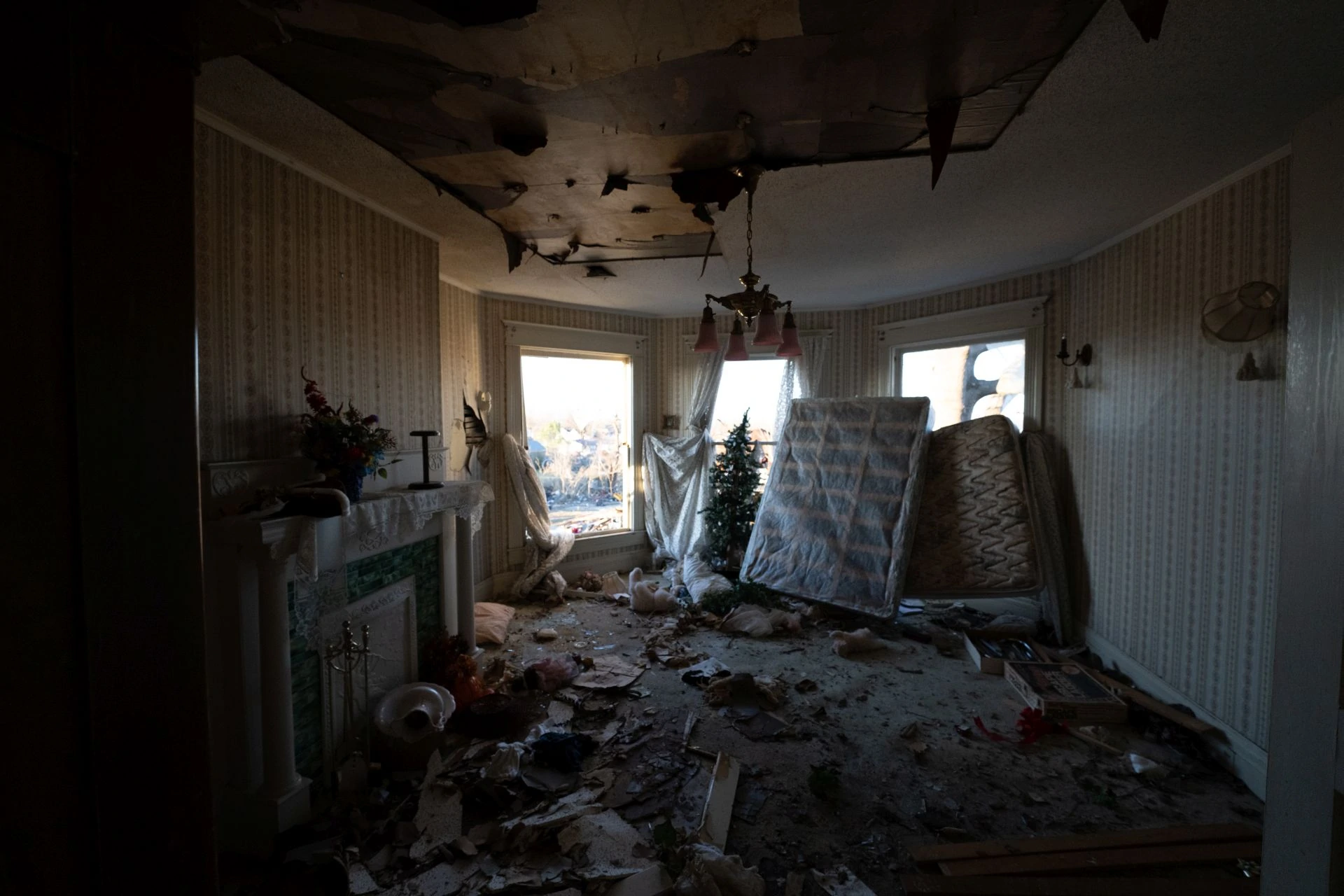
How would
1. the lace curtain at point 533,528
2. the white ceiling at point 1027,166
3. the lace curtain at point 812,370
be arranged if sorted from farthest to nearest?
1. the lace curtain at point 812,370
2. the lace curtain at point 533,528
3. the white ceiling at point 1027,166

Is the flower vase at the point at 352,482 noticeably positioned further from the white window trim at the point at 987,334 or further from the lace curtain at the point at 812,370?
the white window trim at the point at 987,334

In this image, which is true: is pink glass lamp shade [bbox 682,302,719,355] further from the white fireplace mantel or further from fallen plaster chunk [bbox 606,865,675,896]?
fallen plaster chunk [bbox 606,865,675,896]

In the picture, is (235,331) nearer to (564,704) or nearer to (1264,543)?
(564,704)

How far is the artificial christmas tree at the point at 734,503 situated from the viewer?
206 inches

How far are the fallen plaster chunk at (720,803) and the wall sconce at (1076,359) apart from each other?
3438mm

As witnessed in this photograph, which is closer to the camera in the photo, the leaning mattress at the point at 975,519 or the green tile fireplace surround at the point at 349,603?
the green tile fireplace surround at the point at 349,603

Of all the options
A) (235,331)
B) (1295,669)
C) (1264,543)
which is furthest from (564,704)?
(1264,543)

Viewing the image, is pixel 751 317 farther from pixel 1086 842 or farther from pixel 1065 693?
pixel 1065 693

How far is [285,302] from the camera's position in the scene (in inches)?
90.4

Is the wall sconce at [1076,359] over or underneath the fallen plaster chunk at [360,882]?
over

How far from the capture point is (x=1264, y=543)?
2.29 metres

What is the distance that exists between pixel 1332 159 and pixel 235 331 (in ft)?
9.75

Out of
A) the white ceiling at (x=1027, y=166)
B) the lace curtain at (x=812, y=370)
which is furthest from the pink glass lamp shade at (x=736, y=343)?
the lace curtain at (x=812, y=370)

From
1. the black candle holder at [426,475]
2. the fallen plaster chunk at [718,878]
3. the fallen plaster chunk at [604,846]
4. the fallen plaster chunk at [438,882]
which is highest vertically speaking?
the black candle holder at [426,475]
